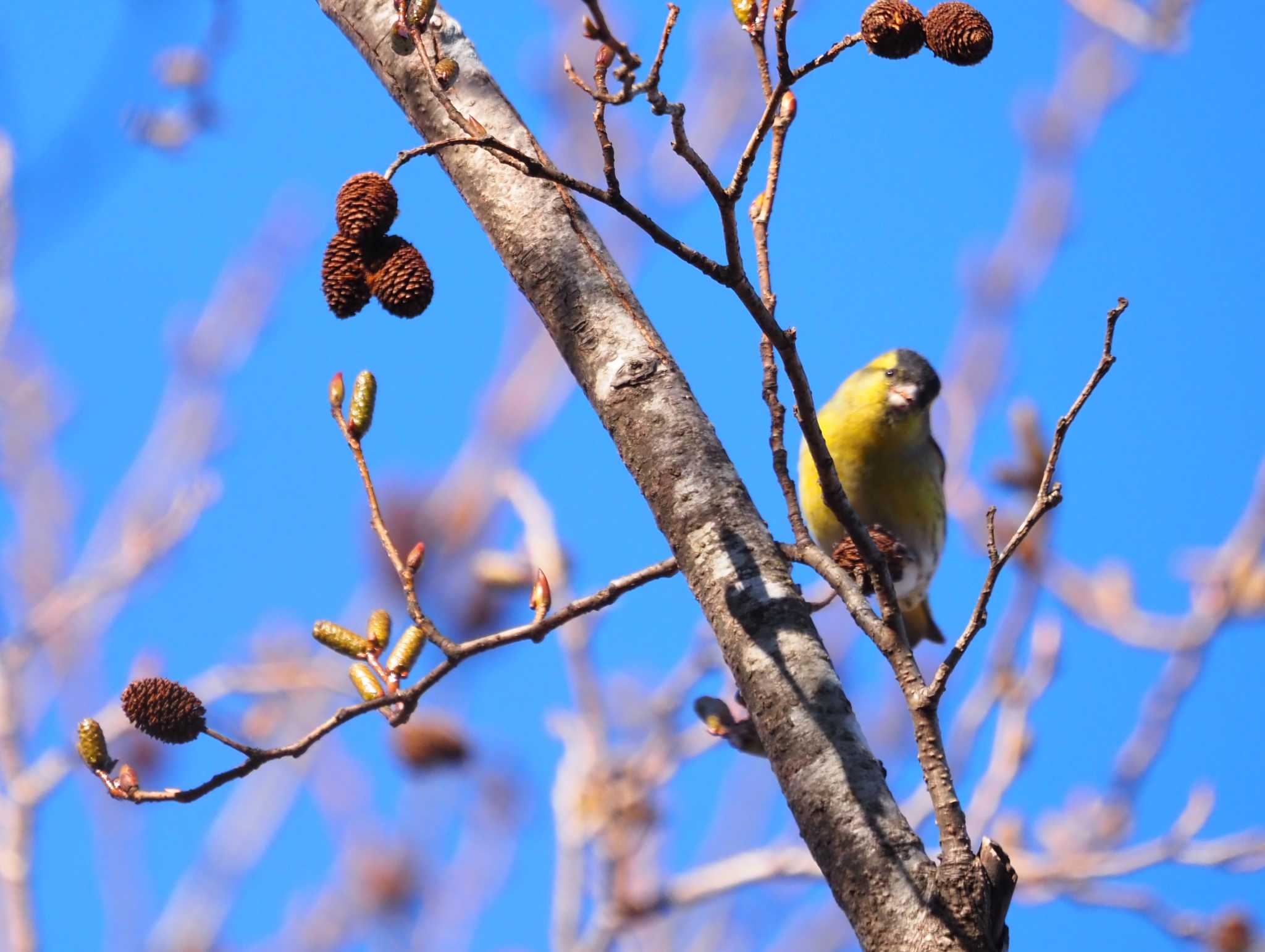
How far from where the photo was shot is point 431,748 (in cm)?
411

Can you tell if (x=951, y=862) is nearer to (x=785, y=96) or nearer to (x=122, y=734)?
(x=785, y=96)

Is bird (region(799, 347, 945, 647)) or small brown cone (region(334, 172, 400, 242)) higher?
bird (region(799, 347, 945, 647))

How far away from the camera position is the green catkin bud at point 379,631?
1.98 metres

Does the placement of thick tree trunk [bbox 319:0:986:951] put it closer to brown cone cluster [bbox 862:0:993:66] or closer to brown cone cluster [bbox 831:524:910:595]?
brown cone cluster [bbox 831:524:910:595]

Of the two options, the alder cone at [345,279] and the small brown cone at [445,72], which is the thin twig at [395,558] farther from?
the small brown cone at [445,72]

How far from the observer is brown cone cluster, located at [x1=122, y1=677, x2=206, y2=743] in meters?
1.85

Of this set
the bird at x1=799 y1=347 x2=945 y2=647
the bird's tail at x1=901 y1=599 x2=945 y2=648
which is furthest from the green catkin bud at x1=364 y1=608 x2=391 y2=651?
the bird's tail at x1=901 y1=599 x2=945 y2=648

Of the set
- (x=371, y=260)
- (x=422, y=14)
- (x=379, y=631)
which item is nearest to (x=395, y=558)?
(x=379, y=631)

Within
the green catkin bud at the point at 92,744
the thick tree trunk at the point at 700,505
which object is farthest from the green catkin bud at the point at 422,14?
the green catkin bud at the point at 92,744

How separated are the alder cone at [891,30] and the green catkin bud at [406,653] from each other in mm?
1003

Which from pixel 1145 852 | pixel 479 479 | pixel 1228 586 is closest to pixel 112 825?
pixel 479 479

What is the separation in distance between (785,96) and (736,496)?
59 cm

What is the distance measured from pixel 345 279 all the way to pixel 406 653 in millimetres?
→ 531

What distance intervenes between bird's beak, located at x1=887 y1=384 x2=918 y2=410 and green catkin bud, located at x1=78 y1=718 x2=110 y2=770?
11.4ft
